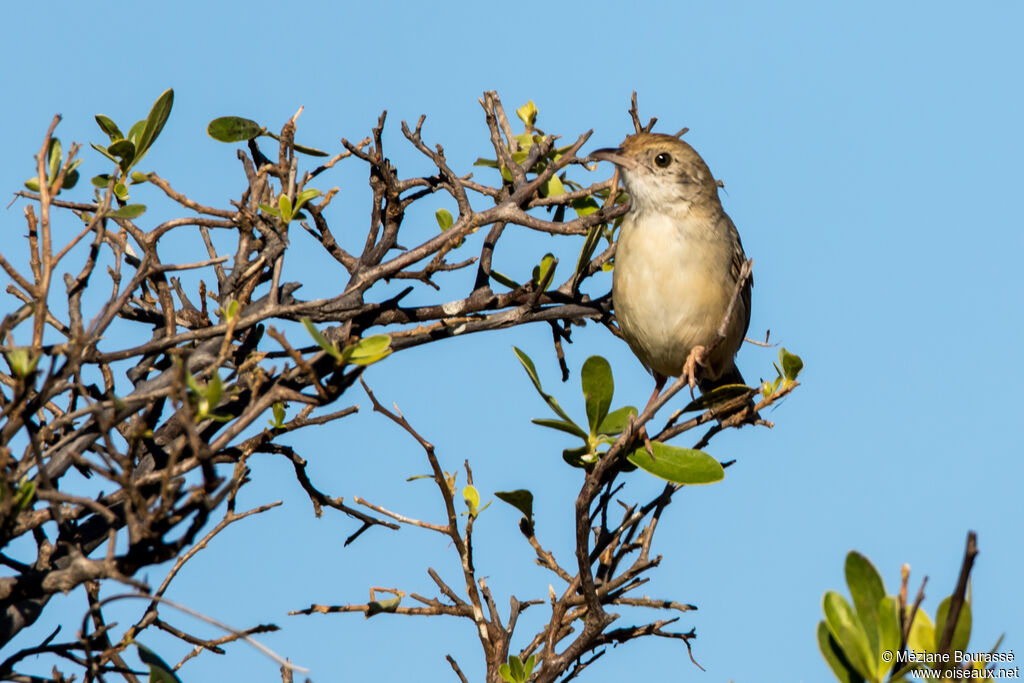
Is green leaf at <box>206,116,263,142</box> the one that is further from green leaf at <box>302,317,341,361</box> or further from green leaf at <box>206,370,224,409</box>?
green leaf at <box>206,370,224,409</box>

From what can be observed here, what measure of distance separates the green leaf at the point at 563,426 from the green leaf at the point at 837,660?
1.43 meters

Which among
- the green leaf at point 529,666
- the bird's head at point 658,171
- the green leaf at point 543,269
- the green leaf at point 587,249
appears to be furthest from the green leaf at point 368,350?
the bird's head at point 658,171

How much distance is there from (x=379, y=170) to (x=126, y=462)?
165cm

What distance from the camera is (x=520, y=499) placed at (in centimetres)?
388

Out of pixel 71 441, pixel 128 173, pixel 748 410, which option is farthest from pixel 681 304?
pixel 71 441

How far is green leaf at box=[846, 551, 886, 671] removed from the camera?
2398 mm

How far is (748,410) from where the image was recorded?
13.5ft

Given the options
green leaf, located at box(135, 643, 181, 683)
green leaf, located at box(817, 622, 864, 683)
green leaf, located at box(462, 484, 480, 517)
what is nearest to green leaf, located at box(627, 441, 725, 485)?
green leaf, located at box(462, 484, 480, 517)

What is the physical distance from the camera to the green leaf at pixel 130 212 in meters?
3.09

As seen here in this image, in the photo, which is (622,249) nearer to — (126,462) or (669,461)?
(669,461)

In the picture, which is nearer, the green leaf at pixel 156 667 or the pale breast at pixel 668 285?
the green leaf at pixel 156 667

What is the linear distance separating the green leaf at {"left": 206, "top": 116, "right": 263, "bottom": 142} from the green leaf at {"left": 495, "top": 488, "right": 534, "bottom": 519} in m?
1.50

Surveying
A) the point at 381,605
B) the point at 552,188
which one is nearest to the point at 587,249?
the point at 552,188

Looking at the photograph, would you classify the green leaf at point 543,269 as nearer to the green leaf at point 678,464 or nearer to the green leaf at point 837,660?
the green leaf at point 678,464
